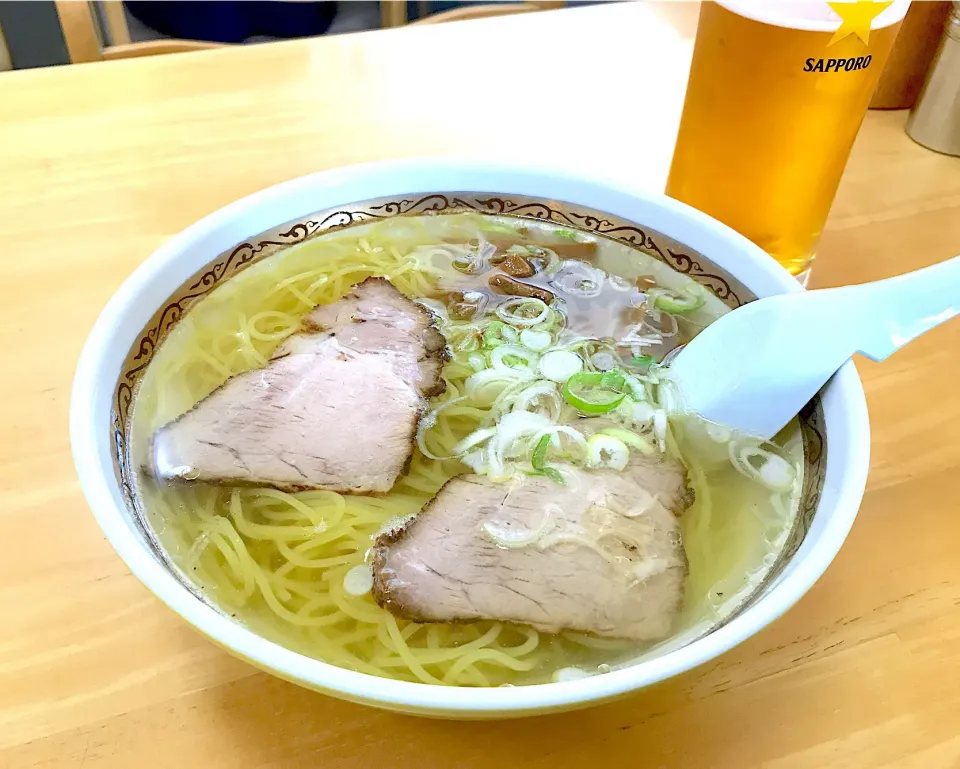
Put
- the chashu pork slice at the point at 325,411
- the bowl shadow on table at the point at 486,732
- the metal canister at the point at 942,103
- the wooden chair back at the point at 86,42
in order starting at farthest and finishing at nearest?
the wooden chair back at the point at 86,42
the metal canister at the point at 942,103
the chashu pork slice at the point at 325,411
the bowl shadow on table at the point at 486,732

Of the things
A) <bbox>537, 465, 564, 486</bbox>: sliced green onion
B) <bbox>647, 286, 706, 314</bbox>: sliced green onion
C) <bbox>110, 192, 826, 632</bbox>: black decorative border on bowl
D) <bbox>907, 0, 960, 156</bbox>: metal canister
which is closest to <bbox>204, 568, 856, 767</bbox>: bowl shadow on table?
<bbox>110, 192, 826, 632</bbox>: black decorative border on bowl

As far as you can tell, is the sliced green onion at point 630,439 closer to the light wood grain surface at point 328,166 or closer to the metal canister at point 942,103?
the light wood grain surface at point 328,166

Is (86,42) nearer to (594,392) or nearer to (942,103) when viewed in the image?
(594,392)

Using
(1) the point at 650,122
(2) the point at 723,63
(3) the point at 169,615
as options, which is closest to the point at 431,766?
(3) the point at 169,615

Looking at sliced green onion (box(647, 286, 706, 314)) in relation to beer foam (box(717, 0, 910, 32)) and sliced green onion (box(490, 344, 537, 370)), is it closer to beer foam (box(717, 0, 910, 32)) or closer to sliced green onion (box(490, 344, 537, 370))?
sliced green onion (box(490, 344, 537, 370))

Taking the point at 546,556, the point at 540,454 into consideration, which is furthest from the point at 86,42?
the point at 546,556

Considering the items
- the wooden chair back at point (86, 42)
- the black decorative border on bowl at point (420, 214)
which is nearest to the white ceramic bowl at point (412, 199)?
the black decorative border on bowl at point (420, 214)

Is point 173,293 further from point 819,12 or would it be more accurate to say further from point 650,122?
point 650,122
